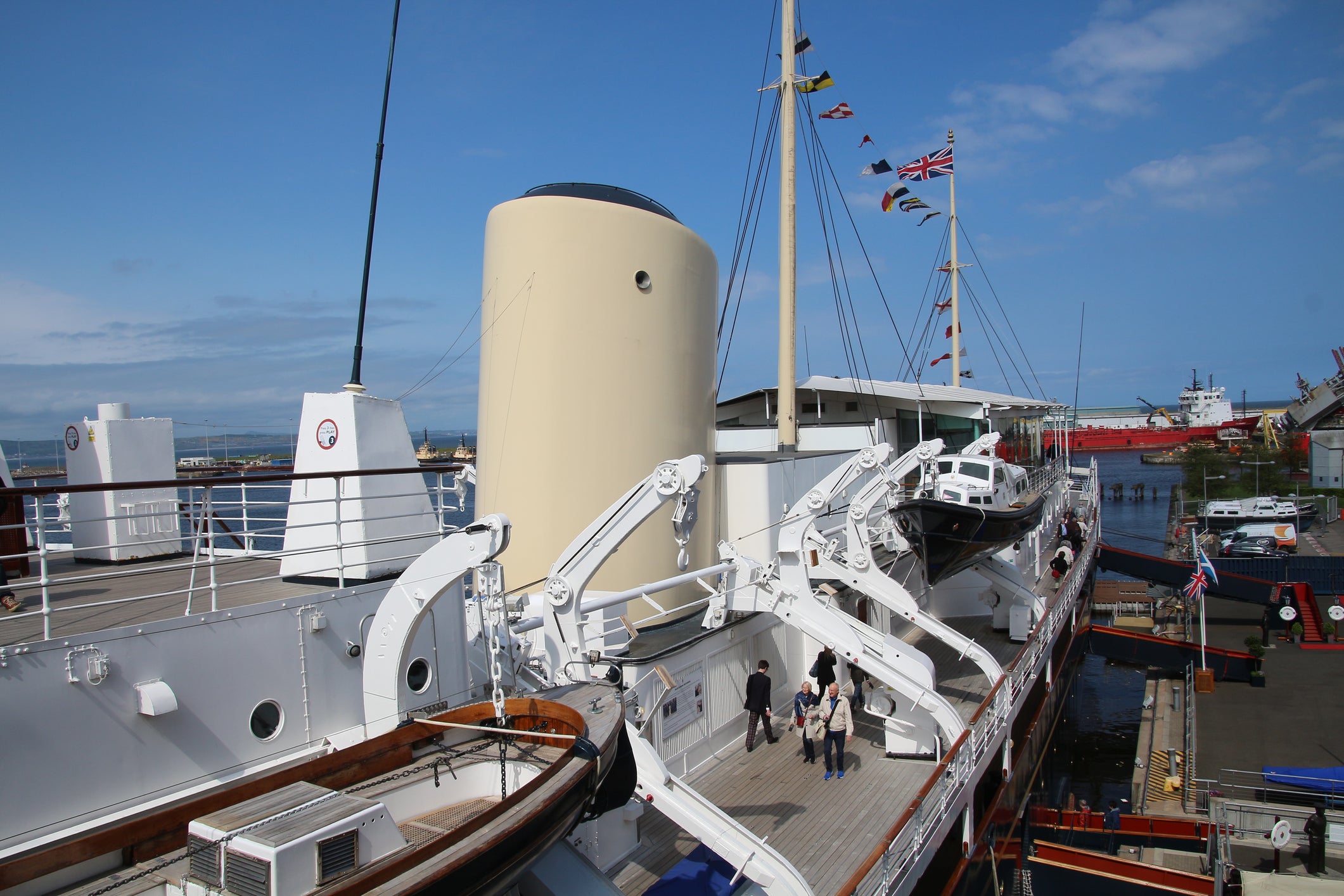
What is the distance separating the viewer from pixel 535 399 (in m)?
10.0

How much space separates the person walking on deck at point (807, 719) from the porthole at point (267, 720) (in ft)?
21.7

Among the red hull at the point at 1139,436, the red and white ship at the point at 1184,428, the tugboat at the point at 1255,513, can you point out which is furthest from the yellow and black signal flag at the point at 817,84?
the red hull at the point at 1139,436

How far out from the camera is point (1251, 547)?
36.8m

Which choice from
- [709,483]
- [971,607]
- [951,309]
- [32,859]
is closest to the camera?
[32,859]

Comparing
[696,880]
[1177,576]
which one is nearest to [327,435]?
[696,880]

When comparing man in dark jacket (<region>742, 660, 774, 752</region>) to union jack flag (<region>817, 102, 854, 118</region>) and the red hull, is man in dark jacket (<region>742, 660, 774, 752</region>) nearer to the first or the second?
union jack flag (<region>817, 102, 854, 118</region>)

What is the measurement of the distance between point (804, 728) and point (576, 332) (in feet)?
19.6

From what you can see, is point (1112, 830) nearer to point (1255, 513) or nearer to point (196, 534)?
point (196, 534)

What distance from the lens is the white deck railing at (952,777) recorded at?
7.12 meters

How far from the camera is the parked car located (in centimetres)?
3588

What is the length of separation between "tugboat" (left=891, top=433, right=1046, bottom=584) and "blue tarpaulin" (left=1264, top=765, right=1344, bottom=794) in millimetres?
6025

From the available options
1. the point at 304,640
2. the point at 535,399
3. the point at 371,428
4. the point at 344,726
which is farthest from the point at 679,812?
the point at 535,399

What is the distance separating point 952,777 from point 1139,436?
117326 millimetres

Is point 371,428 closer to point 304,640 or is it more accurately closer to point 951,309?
point 304,640
